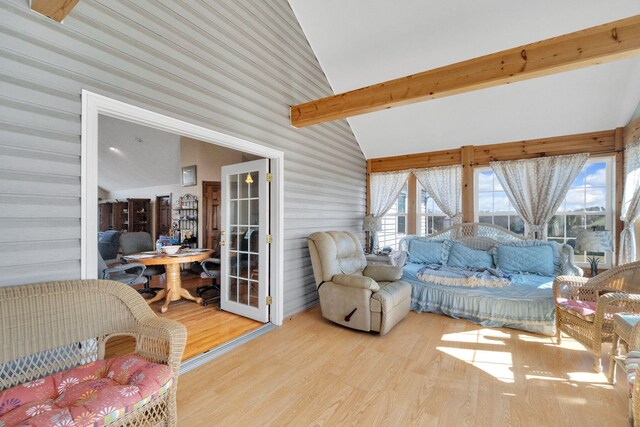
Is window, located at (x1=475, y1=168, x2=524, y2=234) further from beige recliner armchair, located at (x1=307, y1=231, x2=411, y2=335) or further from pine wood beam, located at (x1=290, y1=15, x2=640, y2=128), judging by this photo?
pine wood beam, located at (x1=290, y1=15, x2=640, y2=128)

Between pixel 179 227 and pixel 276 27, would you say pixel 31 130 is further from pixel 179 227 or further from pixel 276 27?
pixel 179 227

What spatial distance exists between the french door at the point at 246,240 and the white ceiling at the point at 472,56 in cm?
202

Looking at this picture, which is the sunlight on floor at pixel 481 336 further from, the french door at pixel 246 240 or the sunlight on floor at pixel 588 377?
the french door at pixel 246 240

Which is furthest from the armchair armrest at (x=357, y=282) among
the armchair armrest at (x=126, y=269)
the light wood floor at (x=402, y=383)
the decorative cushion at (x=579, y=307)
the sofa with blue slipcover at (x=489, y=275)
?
the armchair armrest at (x=126, y=269)

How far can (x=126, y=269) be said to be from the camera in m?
3.56

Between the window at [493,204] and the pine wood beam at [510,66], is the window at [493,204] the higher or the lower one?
the lower one

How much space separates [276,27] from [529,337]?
180 inches

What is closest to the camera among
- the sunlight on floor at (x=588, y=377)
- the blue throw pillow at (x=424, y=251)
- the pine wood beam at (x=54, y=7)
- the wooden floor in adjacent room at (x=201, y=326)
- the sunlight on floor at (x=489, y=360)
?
the pine wood beam at (x=54, y=7)

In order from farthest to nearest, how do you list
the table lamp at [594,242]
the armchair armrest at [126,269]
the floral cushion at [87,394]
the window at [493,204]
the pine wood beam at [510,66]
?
the window at [493,204], the armchair armrest at [126,269], the table lamp at [594,242], the pine wood beam at [510,66], the floral cushion at [87,394]

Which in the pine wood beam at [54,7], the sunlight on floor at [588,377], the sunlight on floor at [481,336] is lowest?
the sunlight on floor at [481,336]

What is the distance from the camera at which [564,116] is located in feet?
12.6

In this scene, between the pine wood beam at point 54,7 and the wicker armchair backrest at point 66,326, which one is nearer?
the wicker armchair backrest at point 66,326

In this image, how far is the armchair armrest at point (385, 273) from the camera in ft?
11.8

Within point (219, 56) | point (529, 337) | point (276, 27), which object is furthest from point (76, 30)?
point (529, 337)
